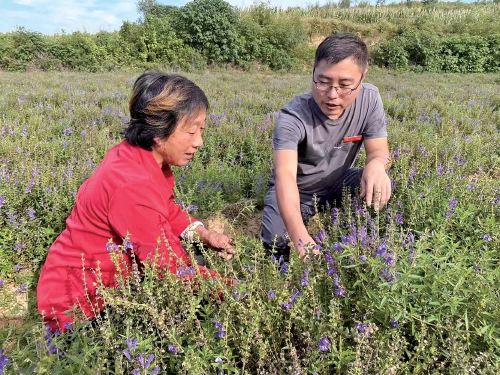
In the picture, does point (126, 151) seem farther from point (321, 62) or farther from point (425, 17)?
point (425, 17)

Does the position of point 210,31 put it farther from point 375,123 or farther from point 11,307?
point 11,307

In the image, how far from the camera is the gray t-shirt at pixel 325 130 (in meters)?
3.00

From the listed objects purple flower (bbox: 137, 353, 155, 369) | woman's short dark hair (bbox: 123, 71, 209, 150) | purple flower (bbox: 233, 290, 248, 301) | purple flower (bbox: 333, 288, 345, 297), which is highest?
woman's short dark hair (bbox: 123, 71, 209, 150)

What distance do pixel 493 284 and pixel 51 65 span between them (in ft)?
Answer: 69.5

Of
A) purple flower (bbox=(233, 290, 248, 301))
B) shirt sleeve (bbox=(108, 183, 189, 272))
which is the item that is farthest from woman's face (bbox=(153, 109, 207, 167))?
purple flower (bbox=(233, 290, 248, 301))

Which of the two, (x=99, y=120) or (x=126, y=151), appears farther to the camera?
(x=99, y=120)

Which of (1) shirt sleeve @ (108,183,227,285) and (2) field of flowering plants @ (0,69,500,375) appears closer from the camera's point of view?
(2) field of flowering plants @ (0,69,500,375)

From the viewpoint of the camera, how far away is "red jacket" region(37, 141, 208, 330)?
1.96 m

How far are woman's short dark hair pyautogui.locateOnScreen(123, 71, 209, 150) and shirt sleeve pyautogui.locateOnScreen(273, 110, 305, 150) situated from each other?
73 centimetres

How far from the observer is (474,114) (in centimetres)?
689

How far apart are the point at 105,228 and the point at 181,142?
646 millimetres

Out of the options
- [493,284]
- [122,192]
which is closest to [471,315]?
[493,284]

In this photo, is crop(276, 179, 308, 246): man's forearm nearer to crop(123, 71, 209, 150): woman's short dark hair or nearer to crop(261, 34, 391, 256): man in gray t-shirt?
crop(261, 34, 391, 256): man in gray t-shirt

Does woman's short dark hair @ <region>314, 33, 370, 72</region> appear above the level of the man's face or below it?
above
